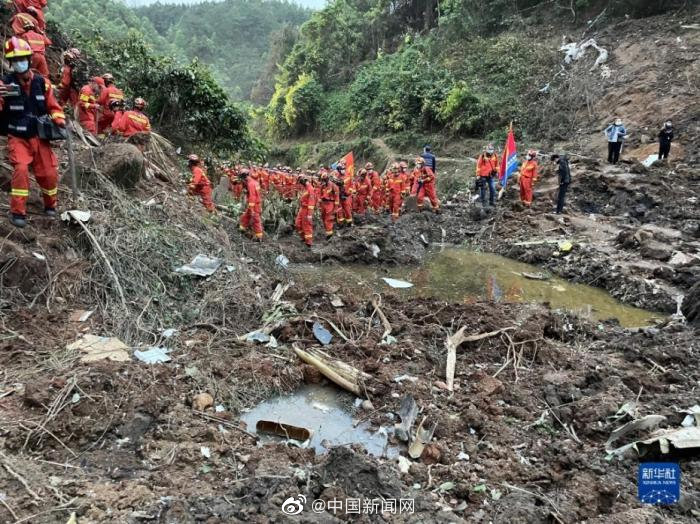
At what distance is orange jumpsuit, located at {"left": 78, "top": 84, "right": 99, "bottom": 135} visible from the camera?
8.66 m

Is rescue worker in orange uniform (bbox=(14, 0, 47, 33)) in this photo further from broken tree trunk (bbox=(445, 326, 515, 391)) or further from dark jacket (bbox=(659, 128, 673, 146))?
dark jacket (bbox=(659, 128, 673, 146))

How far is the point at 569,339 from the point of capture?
22.5ft

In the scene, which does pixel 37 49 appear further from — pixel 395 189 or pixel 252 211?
pixel 395 189

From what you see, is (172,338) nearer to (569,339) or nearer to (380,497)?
(380,497)

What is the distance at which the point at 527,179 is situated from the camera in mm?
13383

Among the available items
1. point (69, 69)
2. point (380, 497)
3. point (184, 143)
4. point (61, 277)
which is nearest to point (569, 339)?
point (380, 497)

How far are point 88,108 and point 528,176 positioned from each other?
10.3 meters

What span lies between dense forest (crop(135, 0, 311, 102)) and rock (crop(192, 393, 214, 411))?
210ft

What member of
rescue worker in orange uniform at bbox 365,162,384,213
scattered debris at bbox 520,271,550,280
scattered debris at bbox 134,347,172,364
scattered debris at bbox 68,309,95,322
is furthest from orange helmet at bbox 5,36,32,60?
rescue worker in orange uniform at bbox 365,162,384,213

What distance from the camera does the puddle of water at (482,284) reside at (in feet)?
27.5

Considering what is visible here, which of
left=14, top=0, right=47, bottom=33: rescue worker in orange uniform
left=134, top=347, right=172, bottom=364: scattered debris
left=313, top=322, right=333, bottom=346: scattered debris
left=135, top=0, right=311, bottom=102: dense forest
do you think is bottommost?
left=313, top=322, right=333, bottom=346: scattered debris

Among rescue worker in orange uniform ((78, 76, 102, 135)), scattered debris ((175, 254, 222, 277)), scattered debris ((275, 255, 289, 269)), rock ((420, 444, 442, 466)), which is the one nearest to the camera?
rock ((420, 444, 442, 466))

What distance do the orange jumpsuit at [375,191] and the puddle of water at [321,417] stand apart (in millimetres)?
8994

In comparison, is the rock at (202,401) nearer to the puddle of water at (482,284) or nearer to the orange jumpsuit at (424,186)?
the puddle of water at (482,284)
